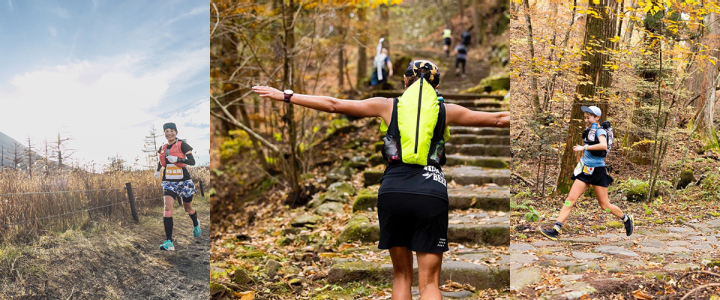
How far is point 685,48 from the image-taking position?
3221mm

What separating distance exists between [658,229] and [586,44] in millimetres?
1291

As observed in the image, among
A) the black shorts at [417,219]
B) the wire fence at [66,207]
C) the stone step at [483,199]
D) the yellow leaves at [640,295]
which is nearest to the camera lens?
the black shorts at [417,219]

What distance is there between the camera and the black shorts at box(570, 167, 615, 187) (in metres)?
3.30

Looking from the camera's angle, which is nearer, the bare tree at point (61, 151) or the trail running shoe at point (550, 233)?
the trail running shoe at point (550, 233)

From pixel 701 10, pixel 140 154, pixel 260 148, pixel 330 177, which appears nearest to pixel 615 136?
pixel 701 10

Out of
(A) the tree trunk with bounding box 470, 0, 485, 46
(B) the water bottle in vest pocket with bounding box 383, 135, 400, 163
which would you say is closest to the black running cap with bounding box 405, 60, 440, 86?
(B) the water bottle in vest pocket with bounding box 383, 135, 400, 163

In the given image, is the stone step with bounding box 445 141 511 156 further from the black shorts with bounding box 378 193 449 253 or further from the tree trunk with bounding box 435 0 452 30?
the tree trunk with bounding box 435 0 452 30

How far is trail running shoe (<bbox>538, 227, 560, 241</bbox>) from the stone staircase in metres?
1.02

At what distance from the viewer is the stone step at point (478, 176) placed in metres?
6.70

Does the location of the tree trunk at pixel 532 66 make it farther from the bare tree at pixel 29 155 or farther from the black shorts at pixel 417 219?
the bare tree at pixel 29 155

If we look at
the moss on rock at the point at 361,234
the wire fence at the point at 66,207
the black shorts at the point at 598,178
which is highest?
the black shorts at the point at 598,178

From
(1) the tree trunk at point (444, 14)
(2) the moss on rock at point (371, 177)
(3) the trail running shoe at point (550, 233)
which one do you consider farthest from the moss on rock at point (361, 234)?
(1) the tree trunk at point (444, 14)

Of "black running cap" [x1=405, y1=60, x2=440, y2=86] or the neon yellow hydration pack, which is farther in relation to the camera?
"black running cap" [x1=405, y1=60, x2=440, y2=86]

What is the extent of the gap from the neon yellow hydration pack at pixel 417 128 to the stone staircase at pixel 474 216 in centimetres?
191
